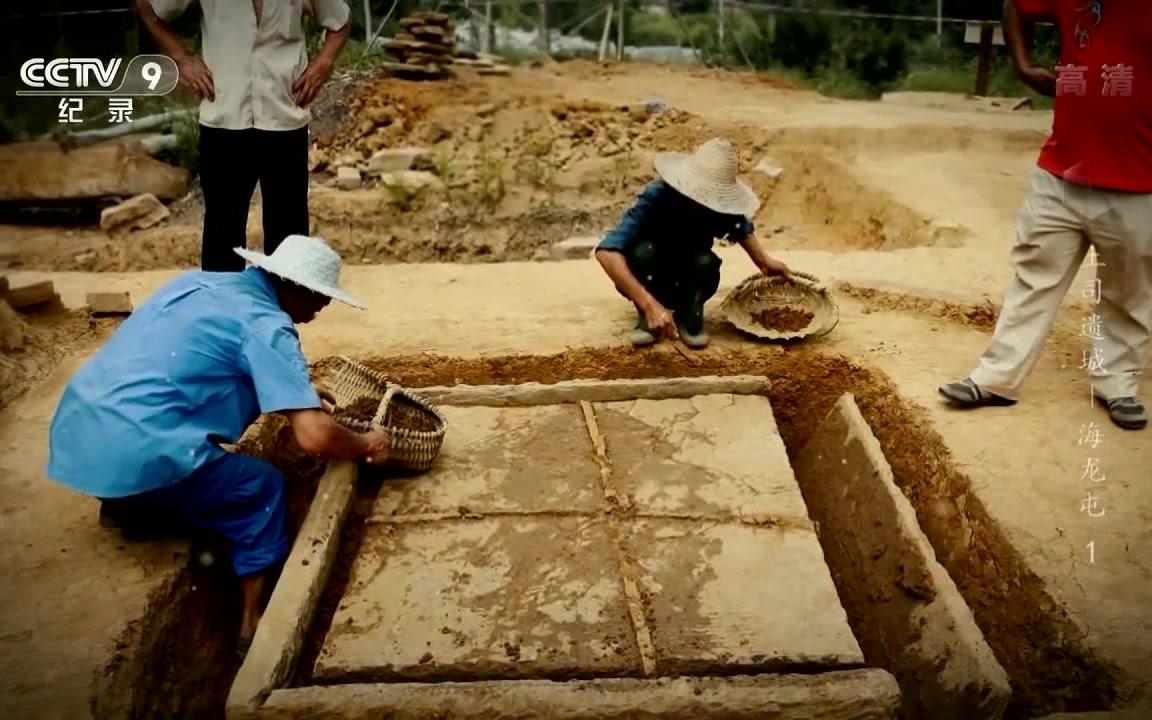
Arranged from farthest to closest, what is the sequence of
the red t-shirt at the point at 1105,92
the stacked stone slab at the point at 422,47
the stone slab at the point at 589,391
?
the stacked stone slab at the point at 422,47, the stone slab at the point at 589,391, the red t-shirt at the point at 1105,92

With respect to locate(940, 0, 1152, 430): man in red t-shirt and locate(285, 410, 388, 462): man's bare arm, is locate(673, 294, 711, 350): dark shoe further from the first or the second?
locate(285, 410, 388, 462): man's bare arm

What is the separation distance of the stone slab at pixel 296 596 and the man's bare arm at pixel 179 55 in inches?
65.4

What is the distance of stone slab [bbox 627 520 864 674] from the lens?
260cm

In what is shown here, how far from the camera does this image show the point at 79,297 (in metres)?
4.94

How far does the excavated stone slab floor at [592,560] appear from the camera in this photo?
2.61 meters

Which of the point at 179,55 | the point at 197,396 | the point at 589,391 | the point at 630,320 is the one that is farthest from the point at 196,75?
the point at 630,320

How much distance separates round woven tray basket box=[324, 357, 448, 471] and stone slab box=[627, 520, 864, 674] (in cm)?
77

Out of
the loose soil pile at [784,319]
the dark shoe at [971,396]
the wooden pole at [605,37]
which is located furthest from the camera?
the wooden pole at [605,37]

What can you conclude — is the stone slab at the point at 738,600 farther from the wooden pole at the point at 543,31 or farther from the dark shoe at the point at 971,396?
the wooden pole at the point at 543,31

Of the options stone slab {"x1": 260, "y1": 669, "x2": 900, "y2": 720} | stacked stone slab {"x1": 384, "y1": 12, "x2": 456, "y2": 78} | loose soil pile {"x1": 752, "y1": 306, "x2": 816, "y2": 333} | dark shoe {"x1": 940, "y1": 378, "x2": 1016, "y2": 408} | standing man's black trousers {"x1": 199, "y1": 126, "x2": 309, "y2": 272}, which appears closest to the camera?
stone slab {"x1": 260, "y1": 669, "x2": 900, "y2": 720}

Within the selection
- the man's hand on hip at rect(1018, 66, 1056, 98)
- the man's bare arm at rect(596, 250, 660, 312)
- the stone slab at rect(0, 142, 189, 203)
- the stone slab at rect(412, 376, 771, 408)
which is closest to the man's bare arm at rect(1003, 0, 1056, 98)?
the man's hand on hip at rect(1018, 66, 1056, 98)

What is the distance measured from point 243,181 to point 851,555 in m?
2.80

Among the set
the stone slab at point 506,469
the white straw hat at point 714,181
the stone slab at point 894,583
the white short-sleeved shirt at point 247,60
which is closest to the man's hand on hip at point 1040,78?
the white straw hat at point 714,181

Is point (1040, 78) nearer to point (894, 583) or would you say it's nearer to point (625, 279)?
point (625, 279)
